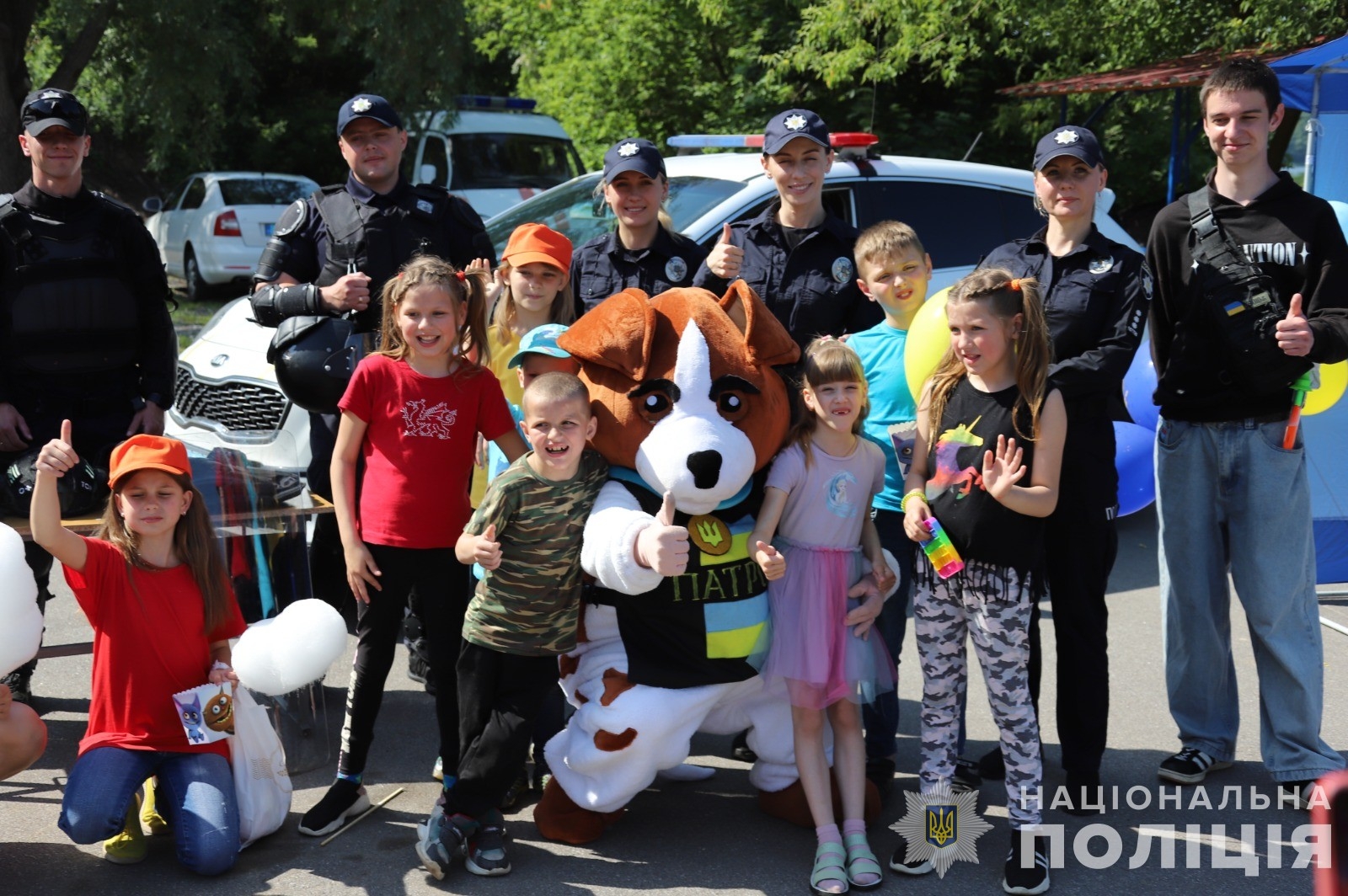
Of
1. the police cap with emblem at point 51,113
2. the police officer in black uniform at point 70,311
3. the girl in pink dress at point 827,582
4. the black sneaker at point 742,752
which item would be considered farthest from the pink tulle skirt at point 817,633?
the police cap with emblem at point 51,113

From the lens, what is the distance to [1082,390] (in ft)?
13.0

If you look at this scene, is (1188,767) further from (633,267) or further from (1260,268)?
(633,267)

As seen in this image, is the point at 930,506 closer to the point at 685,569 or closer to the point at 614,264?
the point at 685,569

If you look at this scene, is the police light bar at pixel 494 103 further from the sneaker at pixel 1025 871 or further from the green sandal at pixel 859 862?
the sneaker at pixel 1025 871

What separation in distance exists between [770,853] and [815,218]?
213 centimetres

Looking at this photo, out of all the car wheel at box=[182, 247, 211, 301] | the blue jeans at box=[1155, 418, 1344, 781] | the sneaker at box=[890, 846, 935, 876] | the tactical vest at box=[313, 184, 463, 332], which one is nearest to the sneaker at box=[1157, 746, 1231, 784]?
the blue jeans at box=[1155, 418, 1344, 781]

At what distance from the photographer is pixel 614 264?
466 centimetres

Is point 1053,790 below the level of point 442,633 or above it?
below

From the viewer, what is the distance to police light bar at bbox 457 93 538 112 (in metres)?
15.5

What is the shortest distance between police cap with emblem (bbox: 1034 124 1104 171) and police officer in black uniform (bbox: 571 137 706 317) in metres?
1.24

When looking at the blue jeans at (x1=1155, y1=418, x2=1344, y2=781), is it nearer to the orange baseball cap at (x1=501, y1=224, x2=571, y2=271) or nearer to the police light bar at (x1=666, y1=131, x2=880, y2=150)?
the orange baseball cap at (x1=501, y1=224, x2=571, y2=271)

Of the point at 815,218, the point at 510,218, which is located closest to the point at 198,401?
the point at 510,218

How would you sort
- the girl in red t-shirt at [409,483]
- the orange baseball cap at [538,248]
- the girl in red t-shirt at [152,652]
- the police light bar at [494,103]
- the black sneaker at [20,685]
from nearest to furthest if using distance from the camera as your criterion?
the girl in red t-shirt at [152,652] < the girl in red t-shirt at [409,483] < the orange baseball cap at [538,248] < the black sneaker at [20,685] < the police light bar at [494,103]

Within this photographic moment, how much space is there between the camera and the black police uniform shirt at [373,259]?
4.70 meters
